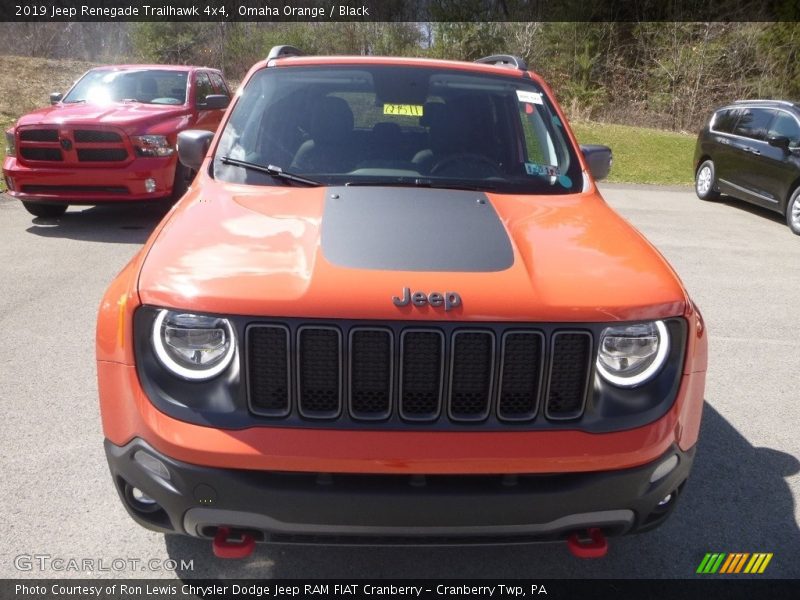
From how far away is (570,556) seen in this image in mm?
2998

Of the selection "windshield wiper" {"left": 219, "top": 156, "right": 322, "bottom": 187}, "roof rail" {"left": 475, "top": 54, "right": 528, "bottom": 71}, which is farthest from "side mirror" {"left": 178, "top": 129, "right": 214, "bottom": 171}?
"roof rail" {"left": 475, "top": 54, "right": 528, "bottom": 71}

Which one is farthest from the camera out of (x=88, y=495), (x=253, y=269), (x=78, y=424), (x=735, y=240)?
(x=735, y=240)

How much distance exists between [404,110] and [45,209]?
23.4ft

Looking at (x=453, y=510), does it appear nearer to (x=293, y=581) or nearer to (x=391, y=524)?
(x=391, y=524)

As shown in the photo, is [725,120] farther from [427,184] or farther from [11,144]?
[427,184]

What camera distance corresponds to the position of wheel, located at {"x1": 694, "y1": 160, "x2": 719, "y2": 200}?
1344cm

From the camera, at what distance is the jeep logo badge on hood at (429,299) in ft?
7.29

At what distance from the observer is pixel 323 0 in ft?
103

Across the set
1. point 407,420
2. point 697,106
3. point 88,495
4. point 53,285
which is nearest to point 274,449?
point 407,420

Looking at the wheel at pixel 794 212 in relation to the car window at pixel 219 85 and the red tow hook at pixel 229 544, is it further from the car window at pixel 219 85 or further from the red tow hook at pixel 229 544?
the red tow hook at pixel 229 544

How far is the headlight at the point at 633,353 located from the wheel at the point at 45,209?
8.57 meters

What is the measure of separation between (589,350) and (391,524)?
0.79 metres

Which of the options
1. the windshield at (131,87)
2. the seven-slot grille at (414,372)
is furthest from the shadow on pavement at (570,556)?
the windshield at (131,87)

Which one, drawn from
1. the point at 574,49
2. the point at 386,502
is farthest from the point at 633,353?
the point at 574,49
